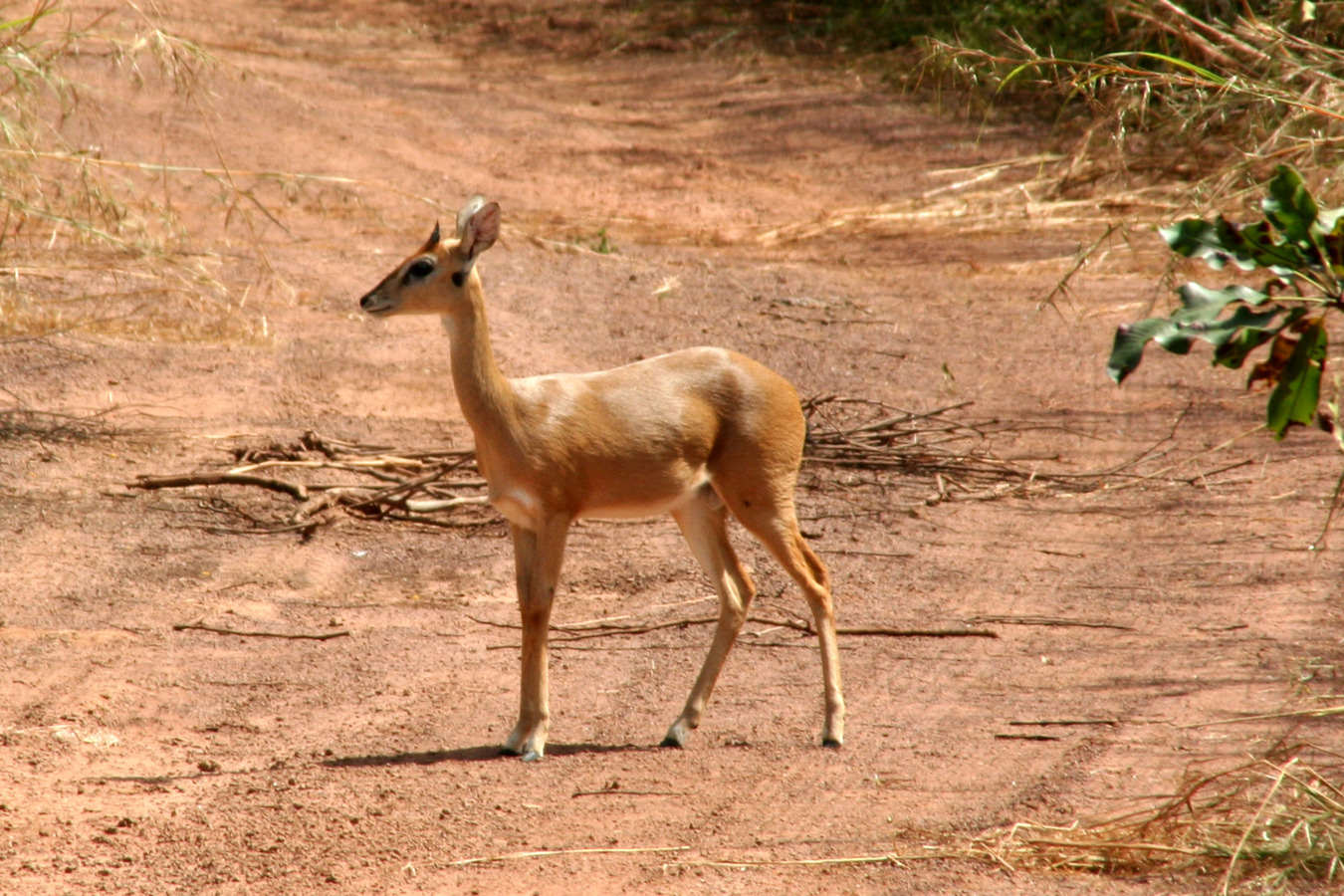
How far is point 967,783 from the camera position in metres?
5.42

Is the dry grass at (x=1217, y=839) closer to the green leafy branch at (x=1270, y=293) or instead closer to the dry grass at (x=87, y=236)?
the green leafy branch at (x=1270, y=293)

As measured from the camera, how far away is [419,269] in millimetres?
5773

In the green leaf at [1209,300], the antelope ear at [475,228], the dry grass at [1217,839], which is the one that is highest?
the green leaf at [1209,300]

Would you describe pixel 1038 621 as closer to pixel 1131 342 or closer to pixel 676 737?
pixel 676 737

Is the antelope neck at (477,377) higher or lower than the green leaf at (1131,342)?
lower

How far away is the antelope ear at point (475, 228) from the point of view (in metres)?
5.78

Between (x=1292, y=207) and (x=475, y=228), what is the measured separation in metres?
3.03

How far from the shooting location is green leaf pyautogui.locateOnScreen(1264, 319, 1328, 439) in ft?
11.8

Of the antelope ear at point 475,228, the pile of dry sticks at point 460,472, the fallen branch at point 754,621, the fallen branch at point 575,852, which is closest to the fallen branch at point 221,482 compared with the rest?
the pile of dry sticks at point 460,472

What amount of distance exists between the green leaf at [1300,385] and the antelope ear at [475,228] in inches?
116

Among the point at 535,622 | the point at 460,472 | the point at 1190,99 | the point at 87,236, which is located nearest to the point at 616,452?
the point at 535,622

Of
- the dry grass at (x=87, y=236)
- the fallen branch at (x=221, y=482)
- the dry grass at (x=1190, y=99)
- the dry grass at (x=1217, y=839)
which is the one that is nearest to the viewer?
the dry grass at (x=1217, y=839)

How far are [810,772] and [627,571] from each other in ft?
9.19

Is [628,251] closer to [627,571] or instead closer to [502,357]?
[502,357]
